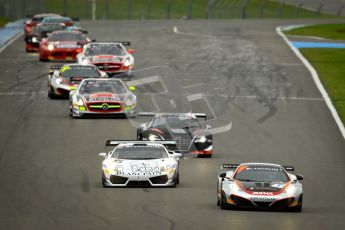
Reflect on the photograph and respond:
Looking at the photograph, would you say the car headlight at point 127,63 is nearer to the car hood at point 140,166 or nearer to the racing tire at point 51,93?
the racing tire at point 51,93

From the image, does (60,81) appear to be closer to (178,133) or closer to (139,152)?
(178,133)

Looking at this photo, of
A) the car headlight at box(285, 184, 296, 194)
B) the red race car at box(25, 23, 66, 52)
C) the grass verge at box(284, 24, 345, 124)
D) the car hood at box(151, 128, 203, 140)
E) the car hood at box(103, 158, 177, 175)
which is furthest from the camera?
the red race car at box(25, 23, 66, 52)

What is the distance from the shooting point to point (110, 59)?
55.3 metres

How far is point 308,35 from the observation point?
264 ft

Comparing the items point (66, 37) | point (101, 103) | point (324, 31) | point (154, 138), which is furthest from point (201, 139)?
point (324, 31)

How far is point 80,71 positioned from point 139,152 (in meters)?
19.2

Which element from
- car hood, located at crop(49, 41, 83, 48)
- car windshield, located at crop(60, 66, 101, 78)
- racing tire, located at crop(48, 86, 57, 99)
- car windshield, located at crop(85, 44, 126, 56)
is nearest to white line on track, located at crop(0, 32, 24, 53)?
car hood, located at crop(49, 41, 83, 48)

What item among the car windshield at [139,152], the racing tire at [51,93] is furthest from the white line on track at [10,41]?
the car windshield at [139,152]

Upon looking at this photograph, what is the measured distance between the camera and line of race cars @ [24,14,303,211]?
1058 inches

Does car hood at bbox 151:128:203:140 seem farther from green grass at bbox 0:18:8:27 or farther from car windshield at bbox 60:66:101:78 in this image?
green grass at bbox 0:18:8:27

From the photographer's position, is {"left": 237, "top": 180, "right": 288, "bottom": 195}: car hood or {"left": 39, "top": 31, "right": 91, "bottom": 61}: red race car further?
{"left": 39, "top": 31, "right": 91, "bottom": 61}: red race car

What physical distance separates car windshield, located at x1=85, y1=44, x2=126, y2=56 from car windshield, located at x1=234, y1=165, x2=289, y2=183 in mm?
28630

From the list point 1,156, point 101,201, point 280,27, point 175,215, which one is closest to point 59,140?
point 1,156

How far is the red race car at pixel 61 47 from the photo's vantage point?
61125 millimetres
